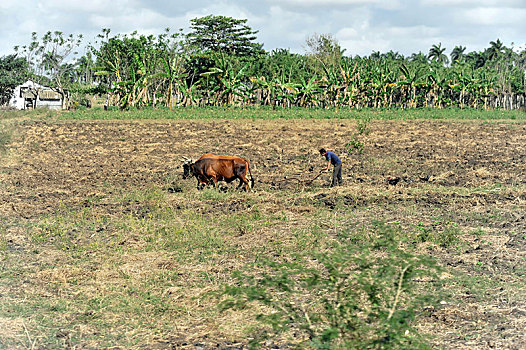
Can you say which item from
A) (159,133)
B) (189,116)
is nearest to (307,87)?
(189,116)

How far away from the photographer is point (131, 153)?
68.8 feet

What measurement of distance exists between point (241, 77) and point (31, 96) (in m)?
28.9

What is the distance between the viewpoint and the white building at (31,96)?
190 ft

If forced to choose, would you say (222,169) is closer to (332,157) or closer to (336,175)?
(332,157)

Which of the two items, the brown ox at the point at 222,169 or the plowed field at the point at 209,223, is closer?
the plowed field at the point at 209,223

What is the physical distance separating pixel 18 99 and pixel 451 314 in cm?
5939

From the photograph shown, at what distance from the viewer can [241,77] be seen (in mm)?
41062

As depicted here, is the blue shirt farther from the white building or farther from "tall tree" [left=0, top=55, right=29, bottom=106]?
the white building

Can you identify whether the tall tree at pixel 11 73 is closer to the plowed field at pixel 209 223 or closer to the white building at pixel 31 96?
the white building at pixel 31 96

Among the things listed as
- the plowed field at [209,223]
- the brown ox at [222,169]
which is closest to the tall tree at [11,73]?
the plowed field at [209,223]

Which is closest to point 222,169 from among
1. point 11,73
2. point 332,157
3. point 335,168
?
point 332,157

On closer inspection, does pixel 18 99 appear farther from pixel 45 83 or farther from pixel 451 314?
pixel 451 314

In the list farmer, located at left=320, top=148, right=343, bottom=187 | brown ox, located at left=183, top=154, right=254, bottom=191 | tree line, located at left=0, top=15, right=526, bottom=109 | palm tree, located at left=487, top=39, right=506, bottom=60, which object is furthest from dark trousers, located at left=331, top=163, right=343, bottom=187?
palm tree, located at left=487, top=39, right=506, bottom=60

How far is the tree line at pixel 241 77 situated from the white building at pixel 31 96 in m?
2.23
